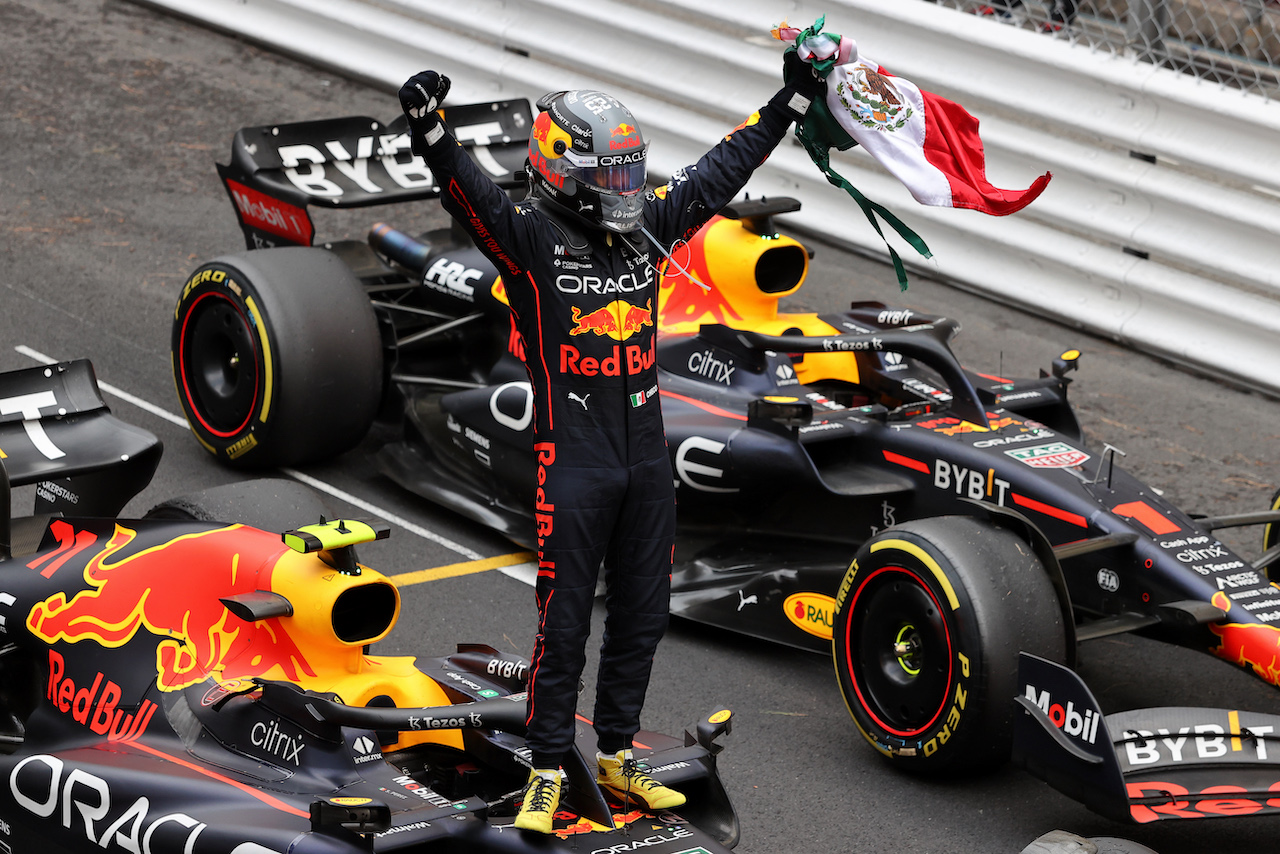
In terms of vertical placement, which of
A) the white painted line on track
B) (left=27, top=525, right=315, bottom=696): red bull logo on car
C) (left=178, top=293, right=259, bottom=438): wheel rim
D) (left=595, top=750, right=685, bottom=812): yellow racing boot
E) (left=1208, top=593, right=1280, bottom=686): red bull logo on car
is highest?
(left=1208, top=593, right=1280, bottom=686): red bull logo on car

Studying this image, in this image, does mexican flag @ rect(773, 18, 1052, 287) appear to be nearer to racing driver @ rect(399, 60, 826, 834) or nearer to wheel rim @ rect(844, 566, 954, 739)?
racing driver @ rect(399, 60, 826, 834)

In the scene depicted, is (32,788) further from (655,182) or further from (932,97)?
(655,182)

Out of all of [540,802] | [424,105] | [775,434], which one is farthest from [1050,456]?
[424,105]

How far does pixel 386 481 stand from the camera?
332 inches

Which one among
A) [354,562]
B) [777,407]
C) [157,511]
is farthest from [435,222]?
[354,562]

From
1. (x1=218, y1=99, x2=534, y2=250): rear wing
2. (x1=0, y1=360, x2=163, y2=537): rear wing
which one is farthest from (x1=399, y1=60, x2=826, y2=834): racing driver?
(x1=218, y1=99, x2=534, y2=250): rear wing

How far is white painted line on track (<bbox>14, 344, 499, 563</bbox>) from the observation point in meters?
7.70

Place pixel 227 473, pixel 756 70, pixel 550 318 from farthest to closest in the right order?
pixel 756 70 → pixel 227 473 → pixel 550 318

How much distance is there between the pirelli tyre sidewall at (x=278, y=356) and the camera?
788 centimetres

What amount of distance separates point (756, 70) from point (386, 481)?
431 cm

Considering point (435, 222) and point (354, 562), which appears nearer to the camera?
point (354, 562)

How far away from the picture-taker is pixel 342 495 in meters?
8.20

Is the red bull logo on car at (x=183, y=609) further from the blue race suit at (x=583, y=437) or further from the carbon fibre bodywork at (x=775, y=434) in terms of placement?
the carbon fibre bodywork at (x=775, y=434)

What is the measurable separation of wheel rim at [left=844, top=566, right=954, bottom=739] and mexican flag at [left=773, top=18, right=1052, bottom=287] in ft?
3.92
